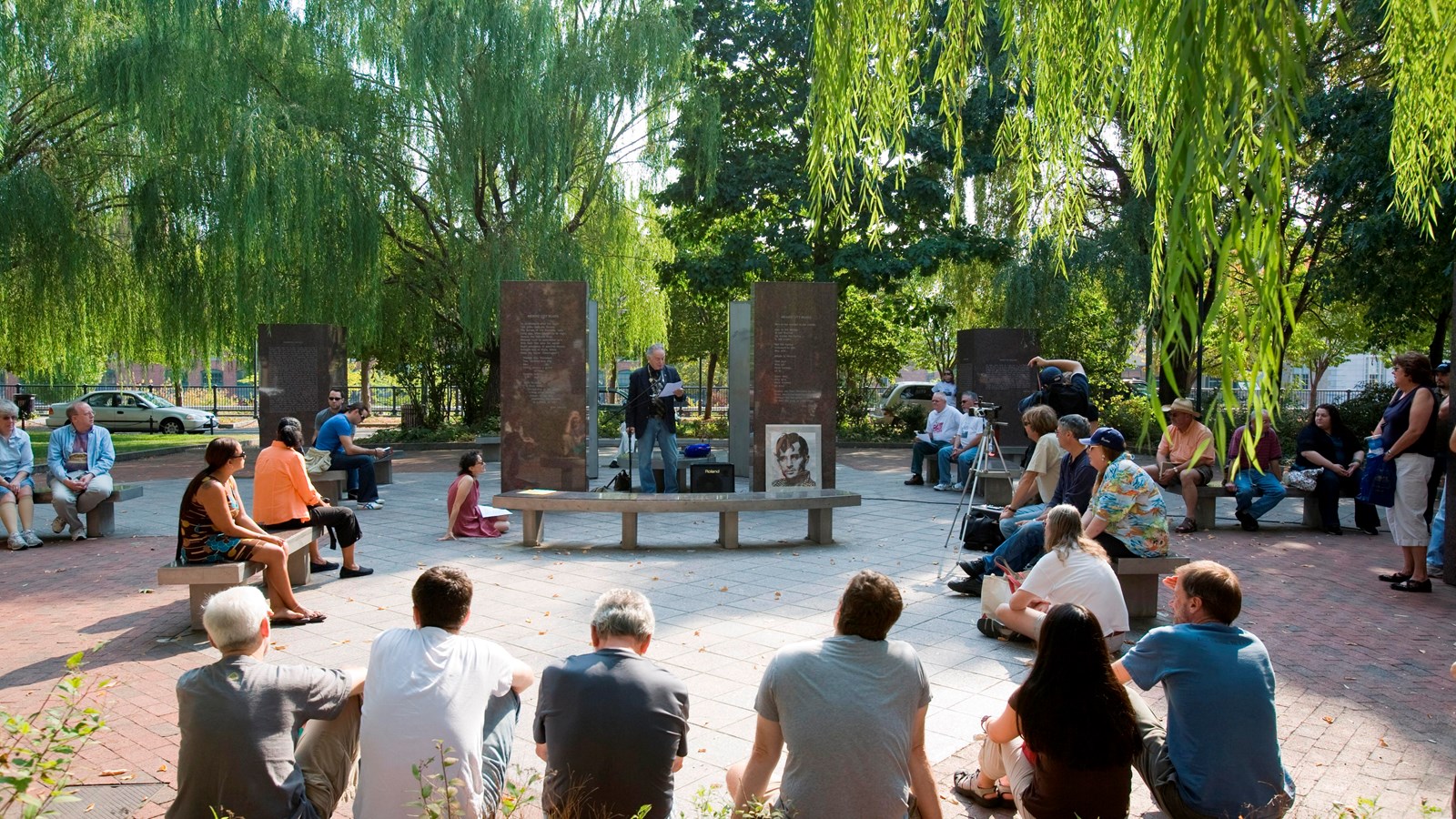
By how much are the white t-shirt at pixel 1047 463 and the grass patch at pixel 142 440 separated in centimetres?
1825

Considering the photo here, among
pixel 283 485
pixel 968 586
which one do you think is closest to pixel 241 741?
pixel 283 485

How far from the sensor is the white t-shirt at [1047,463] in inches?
304

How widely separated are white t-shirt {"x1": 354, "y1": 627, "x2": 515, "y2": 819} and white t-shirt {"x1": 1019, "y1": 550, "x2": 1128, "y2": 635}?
3143 millimetres

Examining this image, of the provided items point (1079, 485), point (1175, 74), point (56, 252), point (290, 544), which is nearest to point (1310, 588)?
point (1079, 485)

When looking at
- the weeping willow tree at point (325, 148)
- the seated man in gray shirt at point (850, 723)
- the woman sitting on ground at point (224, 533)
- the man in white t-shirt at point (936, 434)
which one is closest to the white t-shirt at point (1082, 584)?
the seated man in gray shirt at point (850, 723)

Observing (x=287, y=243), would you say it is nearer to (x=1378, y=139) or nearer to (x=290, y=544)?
(x=290, y=544)

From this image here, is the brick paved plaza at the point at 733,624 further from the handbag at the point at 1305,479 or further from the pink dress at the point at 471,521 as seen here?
the handbag at the point at 1305,479

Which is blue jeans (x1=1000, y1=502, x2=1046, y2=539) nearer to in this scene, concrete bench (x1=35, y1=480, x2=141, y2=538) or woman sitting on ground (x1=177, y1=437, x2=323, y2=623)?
woman sitting on ground (x1=177, y1=437, x2=323, y2=623)

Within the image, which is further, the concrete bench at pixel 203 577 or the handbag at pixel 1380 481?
the handbag at pixel 1380 481

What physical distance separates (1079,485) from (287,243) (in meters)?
14.0

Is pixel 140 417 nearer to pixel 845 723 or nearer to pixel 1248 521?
pixel 1248 521

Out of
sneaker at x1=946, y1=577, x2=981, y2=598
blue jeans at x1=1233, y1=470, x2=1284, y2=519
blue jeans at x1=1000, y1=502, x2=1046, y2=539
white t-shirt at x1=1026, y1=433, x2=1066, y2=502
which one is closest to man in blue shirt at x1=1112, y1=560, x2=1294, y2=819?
sneaker at x1=946, y1=577, x2=981, y2=598

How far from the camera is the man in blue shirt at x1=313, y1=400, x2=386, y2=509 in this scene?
38.9 ft

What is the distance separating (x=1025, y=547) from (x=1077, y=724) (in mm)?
3430
